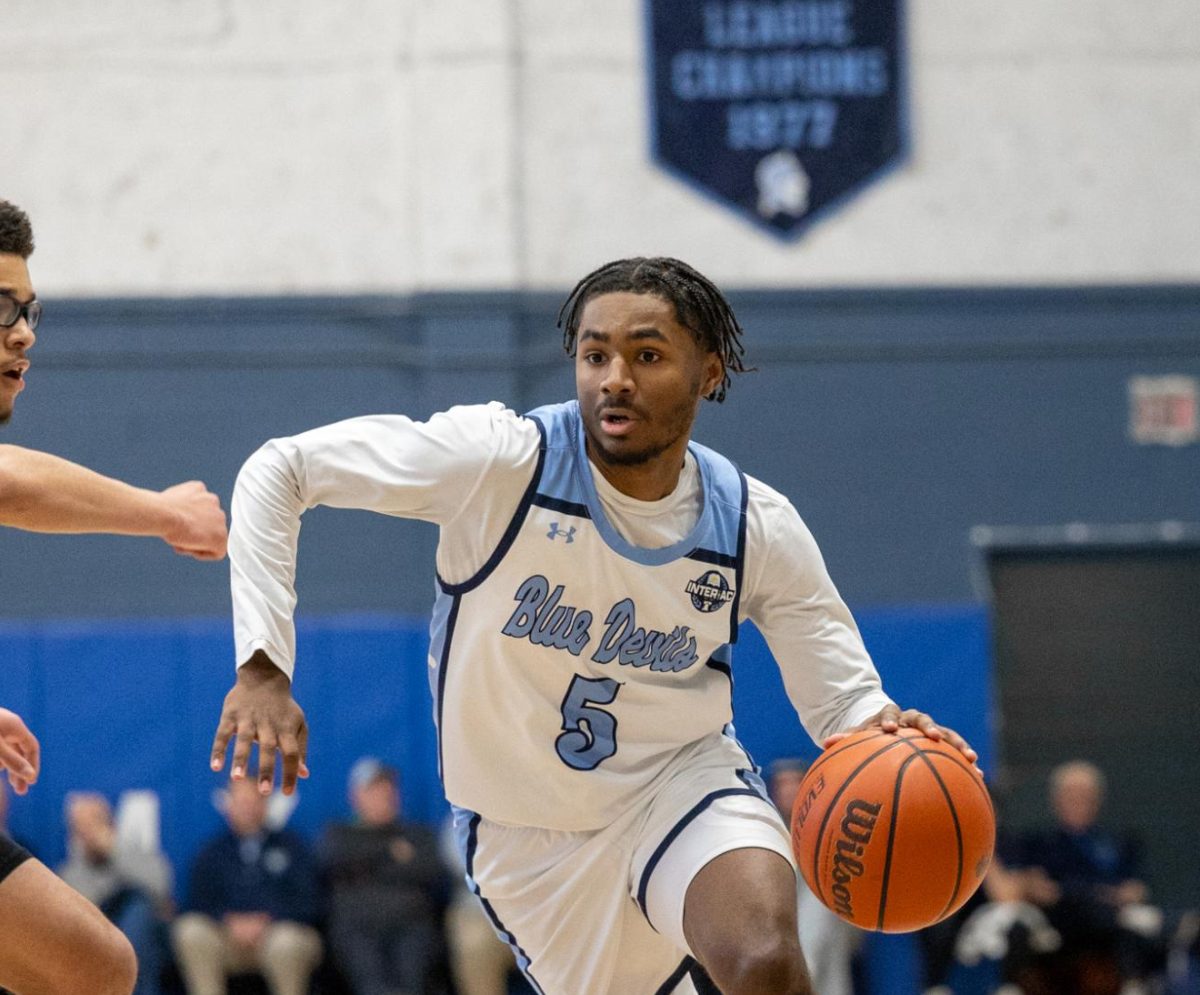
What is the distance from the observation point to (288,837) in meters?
9.09

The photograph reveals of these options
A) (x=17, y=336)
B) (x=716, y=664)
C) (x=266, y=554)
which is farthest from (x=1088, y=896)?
(x=17, y=336)

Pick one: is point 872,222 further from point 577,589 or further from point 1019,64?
point 577,589

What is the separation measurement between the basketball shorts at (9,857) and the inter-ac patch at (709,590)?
1.55 metres

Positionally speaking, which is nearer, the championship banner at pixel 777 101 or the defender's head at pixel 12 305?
the defender's head at pixel 12 305

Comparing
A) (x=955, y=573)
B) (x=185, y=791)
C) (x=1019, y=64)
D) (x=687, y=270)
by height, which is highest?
(x=1019, y=64)

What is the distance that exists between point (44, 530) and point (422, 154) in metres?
6.65

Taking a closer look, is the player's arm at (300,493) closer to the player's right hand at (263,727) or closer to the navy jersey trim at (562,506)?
the player's right hand at (263,727)

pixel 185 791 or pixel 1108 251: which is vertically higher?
pixel 1108 251

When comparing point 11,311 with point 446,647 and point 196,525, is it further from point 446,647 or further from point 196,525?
point 446,647

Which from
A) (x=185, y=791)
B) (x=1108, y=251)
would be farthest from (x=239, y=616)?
(x=1108, y=251)

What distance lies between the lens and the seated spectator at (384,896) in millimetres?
8859

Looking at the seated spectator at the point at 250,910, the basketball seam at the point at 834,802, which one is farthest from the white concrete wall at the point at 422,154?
the basketball seam at the point at 834,802

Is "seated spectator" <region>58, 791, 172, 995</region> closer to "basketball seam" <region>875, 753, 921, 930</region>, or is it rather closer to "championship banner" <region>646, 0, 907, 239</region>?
"championship banner" <region>646, 0, 907, 239</region>

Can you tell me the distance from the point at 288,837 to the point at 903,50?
5.61 meters
